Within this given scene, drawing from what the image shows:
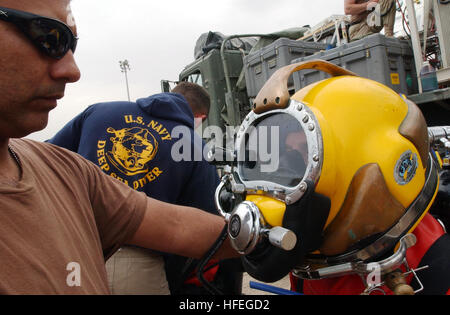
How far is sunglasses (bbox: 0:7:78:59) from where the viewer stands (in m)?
0.83

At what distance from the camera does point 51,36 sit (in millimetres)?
883

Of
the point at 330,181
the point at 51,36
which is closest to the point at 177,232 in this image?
the point at 330,181

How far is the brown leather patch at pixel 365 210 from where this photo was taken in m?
0.88

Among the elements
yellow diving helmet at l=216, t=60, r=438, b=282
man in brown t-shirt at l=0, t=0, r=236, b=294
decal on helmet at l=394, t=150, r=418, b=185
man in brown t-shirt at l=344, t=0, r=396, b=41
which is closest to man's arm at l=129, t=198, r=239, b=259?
man in brown t-shirt at l=0, t=0, r=236, b=294

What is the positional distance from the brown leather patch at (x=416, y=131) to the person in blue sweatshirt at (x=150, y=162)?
122cm

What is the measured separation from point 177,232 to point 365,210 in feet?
2.00

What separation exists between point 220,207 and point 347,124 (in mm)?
416

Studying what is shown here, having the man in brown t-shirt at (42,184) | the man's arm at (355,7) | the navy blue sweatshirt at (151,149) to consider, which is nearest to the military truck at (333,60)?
the man's arm at (355,7)

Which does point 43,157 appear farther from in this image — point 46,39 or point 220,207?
point 220,207

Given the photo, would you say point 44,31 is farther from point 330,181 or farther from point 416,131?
point 416,131

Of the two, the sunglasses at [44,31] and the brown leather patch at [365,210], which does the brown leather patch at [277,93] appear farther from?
the sunglasses at [44,31]

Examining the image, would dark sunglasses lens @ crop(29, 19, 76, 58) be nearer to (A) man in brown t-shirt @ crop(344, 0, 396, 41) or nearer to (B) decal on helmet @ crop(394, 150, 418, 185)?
(B) decal on helmet @ crop(394, 150, 418, 185)

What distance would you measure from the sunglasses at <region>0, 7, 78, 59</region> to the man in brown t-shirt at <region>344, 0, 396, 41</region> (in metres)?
4.32
